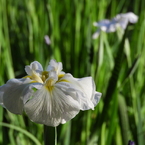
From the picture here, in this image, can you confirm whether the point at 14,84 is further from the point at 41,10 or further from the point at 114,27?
the point at 41,10

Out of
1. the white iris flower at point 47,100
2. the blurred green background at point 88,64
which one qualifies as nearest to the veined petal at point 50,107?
the white iris flower at point 47,100

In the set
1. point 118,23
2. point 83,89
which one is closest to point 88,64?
point 118,23

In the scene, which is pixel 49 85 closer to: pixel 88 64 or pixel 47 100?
pixel 47 100

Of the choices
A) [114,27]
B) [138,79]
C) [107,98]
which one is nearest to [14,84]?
[107,98]

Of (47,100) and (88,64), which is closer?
(47,100)

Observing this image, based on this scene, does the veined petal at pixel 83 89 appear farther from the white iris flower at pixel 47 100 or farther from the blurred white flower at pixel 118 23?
the blurred white flower at pixel 118 23

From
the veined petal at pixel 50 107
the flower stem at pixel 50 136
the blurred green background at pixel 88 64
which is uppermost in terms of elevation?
the veined petal at pixel 50 107
